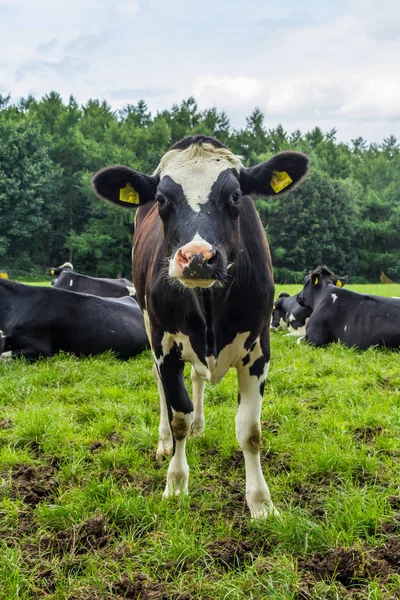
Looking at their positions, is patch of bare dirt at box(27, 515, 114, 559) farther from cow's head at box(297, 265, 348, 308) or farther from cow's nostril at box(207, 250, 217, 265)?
cow's head at box(297, 265, 348, 308)

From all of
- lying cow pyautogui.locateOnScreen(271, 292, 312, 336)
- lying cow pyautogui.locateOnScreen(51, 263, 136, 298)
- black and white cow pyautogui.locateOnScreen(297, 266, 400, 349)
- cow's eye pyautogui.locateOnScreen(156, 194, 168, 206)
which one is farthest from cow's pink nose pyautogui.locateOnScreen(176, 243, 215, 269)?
lying cow pyautogui.locateOnScreen(51, 263, 136, 298)

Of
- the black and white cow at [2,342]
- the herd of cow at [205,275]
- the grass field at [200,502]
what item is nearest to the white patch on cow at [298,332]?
the grass field at [200,502]

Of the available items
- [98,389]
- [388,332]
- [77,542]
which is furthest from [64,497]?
[388,332]

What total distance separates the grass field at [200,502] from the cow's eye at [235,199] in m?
1.83

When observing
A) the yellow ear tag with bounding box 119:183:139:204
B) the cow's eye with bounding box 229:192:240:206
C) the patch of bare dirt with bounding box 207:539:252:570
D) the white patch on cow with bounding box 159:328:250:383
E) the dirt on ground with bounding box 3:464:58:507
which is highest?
the cow's eye with bounding box 229:192:240:206

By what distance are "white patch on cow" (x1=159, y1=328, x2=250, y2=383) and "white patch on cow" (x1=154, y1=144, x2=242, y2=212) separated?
0.95 metres

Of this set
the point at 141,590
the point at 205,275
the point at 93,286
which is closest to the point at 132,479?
the point at 141,590

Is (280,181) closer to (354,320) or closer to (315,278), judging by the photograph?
(354,320)

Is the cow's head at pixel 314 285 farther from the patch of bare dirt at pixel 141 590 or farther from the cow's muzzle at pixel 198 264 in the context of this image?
the patch of bare dirt at pixel 141 590

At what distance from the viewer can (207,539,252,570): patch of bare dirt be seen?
276cm

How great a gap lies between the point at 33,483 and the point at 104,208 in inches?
1764

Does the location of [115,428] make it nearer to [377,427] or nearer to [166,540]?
[166,540]

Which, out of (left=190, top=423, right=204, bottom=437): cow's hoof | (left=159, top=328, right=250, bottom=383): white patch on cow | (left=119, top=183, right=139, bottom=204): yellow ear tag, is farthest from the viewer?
(left=190, top=423, right=204, bottom=437): cow's hoof

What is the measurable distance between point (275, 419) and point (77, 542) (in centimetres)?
250
